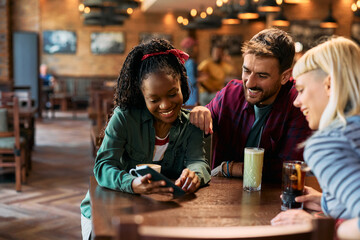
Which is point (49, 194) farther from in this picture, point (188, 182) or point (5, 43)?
point (5, 43)

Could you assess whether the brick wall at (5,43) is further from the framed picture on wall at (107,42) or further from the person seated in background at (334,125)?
the person seated in background at (334,125)

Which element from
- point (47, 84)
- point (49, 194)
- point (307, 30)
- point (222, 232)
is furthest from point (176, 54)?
point (307, 30)

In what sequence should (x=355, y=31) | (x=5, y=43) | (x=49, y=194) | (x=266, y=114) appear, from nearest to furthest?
(x=266, y=114) → (x=49, y=194) → (x=5, y=43) → (x=355, y=31)

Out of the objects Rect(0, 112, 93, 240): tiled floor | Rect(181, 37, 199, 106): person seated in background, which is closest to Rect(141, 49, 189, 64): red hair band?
Rect(0, 112, 93, 240): tiled floor

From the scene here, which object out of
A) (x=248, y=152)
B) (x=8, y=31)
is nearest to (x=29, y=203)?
(x=248, y=152)

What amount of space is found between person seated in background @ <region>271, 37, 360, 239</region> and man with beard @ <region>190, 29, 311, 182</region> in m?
0.62

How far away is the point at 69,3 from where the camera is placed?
1190 cm

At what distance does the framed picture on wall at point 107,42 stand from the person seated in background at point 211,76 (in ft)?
19.0

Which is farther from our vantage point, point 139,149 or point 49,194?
point 49,194

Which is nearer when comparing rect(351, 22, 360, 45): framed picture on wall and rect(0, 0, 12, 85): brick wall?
rect(0, 0, 12, 85): brick wall

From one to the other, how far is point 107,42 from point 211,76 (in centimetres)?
617

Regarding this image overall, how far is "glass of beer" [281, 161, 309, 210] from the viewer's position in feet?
4.29

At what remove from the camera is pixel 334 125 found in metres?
1.00

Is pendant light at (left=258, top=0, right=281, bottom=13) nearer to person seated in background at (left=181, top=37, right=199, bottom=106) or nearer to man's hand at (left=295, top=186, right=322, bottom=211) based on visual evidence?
person seated in background at (left=181, top=37, right=199, bottom=106)
